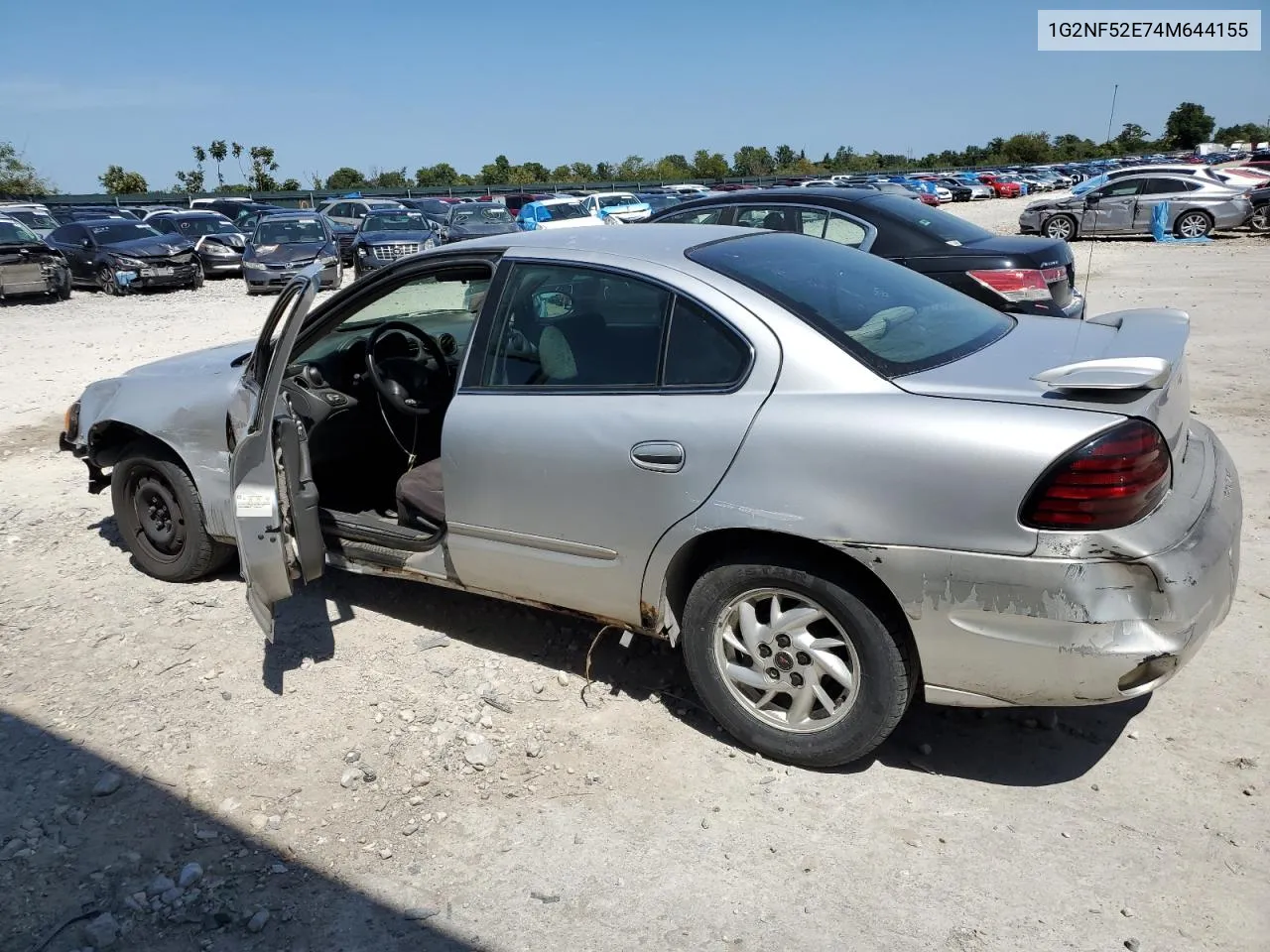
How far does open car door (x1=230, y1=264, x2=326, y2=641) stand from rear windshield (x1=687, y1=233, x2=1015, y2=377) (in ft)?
5.09

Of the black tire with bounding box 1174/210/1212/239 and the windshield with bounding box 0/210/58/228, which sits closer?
the black tire with bounding box 1174/210/1212/239

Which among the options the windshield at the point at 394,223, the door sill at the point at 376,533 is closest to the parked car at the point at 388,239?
the windshield at the point at 394,223

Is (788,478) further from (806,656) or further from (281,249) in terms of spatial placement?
(281,249)

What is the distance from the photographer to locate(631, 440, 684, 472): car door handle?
3.08 meters

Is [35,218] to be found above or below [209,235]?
above

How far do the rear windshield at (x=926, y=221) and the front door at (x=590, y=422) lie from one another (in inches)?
214

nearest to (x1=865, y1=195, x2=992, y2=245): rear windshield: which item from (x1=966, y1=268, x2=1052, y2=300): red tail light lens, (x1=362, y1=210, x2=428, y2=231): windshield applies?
(x1=966, y1=268, x2=1052, y2=300): red tail light lens

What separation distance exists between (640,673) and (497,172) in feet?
269

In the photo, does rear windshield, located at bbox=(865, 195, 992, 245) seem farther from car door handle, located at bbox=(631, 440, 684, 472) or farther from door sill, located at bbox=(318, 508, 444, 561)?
car door handle, located at bbox=(631, 440, 684, 472)

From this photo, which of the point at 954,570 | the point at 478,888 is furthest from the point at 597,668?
the point at 954,570

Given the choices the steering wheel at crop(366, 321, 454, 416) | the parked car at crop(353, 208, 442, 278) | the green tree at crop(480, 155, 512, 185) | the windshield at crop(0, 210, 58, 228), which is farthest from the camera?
the green tree at crop(480, 155, 512, 185)

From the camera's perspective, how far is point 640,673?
3.90 m

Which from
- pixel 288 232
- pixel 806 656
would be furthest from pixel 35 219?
pixel 806 656

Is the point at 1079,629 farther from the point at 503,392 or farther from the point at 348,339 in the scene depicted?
the point at 348,339
